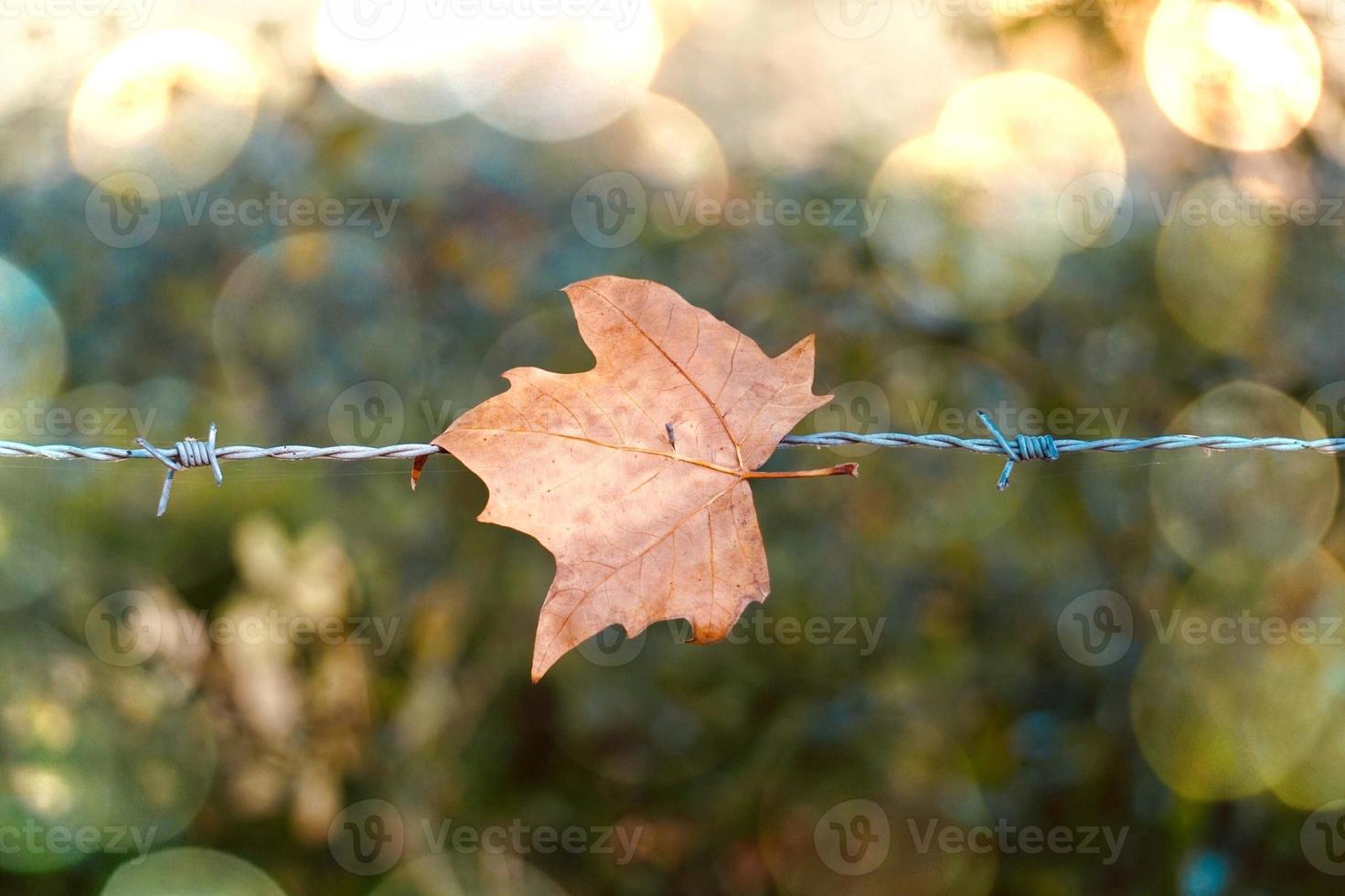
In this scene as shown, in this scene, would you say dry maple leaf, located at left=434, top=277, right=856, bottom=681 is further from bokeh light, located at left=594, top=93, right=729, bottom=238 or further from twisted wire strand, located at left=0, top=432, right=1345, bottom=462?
bokeh light, located at left=594, top=93, right=729, bottom=238

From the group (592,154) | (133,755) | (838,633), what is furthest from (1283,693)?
(133,755)

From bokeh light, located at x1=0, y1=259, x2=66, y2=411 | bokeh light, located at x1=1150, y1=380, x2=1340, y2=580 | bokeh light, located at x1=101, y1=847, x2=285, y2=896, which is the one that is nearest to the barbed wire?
bokeh light, located at x1=1150, y1=380, x2=1340, y2=580

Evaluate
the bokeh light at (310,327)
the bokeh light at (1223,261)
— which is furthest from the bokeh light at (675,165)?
the bokeh light at (1223,261)

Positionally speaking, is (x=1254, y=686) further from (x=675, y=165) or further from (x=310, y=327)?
(x=310, y=327)

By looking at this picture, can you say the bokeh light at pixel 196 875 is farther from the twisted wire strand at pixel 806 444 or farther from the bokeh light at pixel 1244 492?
the bokeh light at pixel 1244 492

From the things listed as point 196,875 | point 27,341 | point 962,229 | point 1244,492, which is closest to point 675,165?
point 962,229
